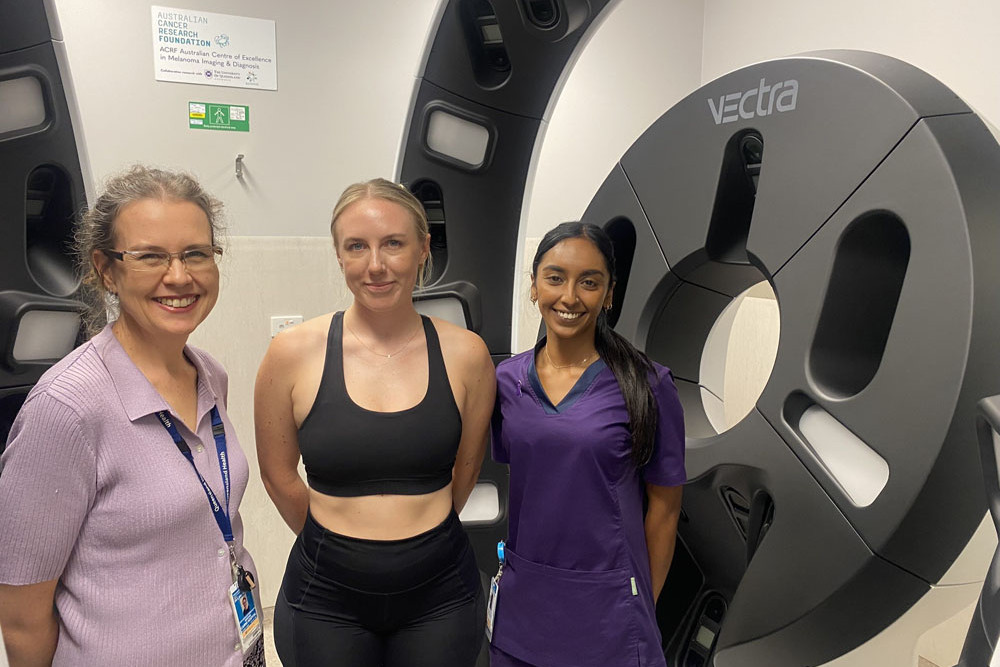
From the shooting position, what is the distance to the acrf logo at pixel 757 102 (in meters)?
1.32

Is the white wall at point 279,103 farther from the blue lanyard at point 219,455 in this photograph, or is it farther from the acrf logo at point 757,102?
the blue lanyard at point 219,455

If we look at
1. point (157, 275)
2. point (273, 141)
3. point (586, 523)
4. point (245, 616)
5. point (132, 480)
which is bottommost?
point (245, 616)

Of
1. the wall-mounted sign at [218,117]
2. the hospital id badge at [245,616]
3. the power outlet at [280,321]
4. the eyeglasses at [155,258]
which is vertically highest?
the eyeglasses at [155,258]

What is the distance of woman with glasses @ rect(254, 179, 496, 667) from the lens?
1.21 meters

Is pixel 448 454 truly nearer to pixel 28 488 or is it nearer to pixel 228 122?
pixel 28 488

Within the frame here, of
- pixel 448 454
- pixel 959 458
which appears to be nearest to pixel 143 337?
pixel 448 454

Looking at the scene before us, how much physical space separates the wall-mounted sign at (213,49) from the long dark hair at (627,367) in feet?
5.99

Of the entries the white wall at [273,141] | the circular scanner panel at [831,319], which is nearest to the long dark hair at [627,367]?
the circular scanner panel at [831,319]

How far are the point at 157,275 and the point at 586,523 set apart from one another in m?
0.76

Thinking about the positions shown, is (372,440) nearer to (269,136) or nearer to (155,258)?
(155,258)

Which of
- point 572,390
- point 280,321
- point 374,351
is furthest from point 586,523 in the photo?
point 280,321

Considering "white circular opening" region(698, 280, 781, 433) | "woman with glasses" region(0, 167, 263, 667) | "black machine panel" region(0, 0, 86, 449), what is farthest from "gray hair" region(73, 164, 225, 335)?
"white circular opening" region(698, 280, 781, 433)

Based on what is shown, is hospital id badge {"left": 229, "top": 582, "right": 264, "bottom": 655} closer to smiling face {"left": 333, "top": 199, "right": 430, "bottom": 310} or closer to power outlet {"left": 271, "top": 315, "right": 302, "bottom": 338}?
smiling face {"left": 333, "top": 199, "right": 430, "bottom": 310}

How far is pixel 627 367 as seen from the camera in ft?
4.08
